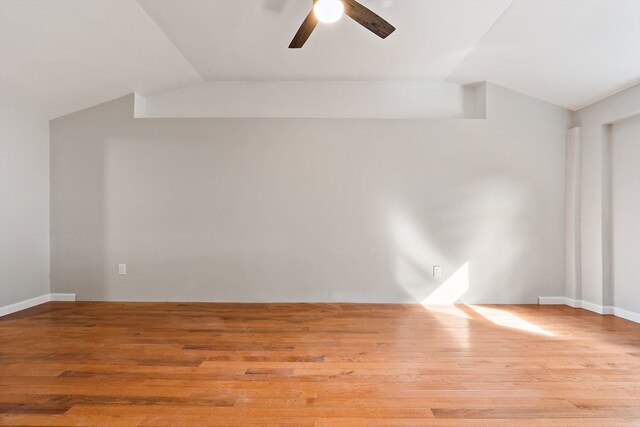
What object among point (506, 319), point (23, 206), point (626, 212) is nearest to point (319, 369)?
point (506, 319)

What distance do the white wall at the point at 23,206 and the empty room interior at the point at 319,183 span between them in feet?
0.08

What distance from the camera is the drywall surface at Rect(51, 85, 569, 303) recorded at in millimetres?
4094

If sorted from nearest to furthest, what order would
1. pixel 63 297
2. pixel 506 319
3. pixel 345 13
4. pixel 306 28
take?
1. pixel 345 13
2. pixel 306 28
3. pixel 506 319
4. pixel 63 297

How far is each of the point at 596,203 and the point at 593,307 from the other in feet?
3.44

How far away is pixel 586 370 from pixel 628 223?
6.47ft

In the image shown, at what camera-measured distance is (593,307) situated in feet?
12.3

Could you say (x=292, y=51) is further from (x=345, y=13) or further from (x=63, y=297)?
(x=63, y=297)

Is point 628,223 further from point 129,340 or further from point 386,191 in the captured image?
point 129,340

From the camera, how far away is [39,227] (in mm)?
4023

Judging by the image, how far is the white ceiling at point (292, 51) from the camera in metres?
2.73

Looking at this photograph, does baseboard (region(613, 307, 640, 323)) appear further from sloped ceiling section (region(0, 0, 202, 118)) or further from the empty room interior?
sloped ceiling section (region(0, 0, 202, 118))

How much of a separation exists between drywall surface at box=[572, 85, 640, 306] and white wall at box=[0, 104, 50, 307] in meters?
5.77

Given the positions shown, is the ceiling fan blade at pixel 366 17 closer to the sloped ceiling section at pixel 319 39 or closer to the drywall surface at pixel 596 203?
the sloped ceiling section at pixel 319 39

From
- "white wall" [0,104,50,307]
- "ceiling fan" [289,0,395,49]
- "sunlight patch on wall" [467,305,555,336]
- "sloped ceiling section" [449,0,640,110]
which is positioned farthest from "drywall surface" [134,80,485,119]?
"sunlight patch on wall" [467,305,555,336]
